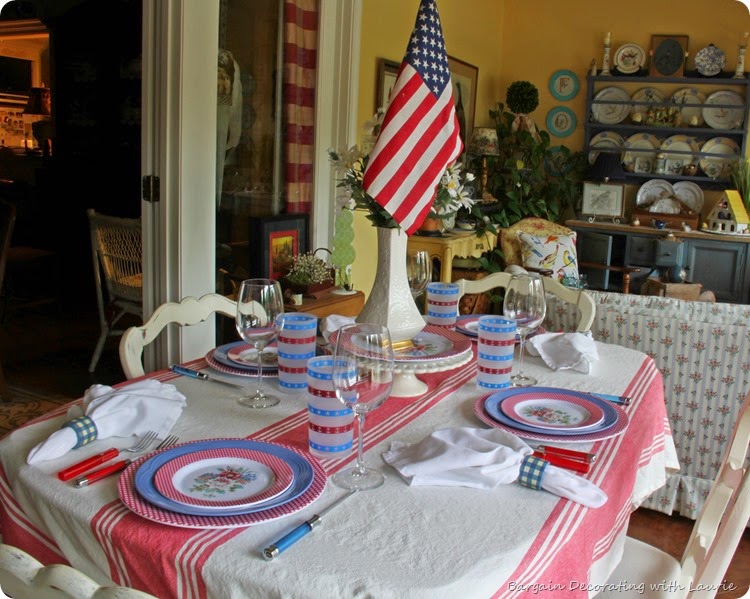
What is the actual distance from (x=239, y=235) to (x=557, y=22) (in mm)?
4456

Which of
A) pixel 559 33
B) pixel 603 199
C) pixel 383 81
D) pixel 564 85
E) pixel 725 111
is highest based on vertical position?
pixel 559 33

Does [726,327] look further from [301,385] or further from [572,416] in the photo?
[301,385]

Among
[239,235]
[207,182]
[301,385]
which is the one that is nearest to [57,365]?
[239,235]

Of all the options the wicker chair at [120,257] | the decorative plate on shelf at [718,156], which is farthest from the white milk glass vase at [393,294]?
the decorative plate on shelf at [718,156]

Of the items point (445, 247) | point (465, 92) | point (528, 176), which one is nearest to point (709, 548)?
point (445, 247)

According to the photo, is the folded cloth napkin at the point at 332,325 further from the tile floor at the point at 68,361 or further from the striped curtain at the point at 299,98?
the striped curtain at the point at 299,98

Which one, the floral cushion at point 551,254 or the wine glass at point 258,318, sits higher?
the wine glass at point 258,318

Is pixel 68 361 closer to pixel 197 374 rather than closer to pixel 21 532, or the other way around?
pixel 197 374

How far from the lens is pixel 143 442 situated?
50.3 inches

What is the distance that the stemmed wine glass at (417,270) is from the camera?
1903 millimetres

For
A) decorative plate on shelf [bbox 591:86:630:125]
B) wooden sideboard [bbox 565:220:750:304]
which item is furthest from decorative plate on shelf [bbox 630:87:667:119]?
wooden sideboard [bbox 565:220:750:304]

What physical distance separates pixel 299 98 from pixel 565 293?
→ 1.79 meters

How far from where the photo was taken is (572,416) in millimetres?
1481

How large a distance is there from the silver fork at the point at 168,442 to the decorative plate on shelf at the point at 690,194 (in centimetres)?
594
